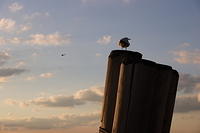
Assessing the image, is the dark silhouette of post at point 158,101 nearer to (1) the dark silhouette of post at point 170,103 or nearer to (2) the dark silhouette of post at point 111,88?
(2) the dark silhouette of post at point 111,88

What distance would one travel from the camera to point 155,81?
19.5ft

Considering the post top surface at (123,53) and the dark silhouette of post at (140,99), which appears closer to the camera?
→ the dark silhouette of post at (140,99)

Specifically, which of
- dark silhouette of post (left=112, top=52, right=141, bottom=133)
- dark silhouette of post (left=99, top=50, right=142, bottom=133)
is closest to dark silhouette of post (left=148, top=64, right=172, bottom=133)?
dark silhouette of post (left=112, top=52, right=141, bottom=133)

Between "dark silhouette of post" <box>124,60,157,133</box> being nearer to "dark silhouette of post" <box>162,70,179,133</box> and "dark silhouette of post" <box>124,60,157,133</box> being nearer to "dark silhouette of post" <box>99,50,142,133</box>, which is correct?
"dark silhouette of post" <box>99,50,142,133</box>

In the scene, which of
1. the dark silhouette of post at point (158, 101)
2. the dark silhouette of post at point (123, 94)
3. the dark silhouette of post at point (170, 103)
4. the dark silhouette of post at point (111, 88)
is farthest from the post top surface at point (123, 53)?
the dark silhouette of post at point (170, 103)

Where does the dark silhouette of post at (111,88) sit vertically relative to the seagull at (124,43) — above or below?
below

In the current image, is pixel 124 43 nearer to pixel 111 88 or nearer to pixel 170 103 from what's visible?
pixel 170 103

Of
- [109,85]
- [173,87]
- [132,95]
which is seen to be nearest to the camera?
[132,95]

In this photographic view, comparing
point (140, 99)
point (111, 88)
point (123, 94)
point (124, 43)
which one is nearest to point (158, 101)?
point (140, 99)

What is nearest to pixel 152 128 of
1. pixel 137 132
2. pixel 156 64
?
pixel 137 132

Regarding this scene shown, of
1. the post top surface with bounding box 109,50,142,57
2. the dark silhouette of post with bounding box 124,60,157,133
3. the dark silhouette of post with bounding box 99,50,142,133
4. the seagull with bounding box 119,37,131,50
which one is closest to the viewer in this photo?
the dark silhouette of post with bounding box 124,60,157,133

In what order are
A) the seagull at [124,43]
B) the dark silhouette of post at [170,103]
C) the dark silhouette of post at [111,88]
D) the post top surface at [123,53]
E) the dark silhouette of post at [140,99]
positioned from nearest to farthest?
the dark silhouette of post at [140,99] < the post top surface at [123,53] < the dark silhouette of post at [111,88] < the dark silhouette of post at [170,103] < the seagull at [124,43]

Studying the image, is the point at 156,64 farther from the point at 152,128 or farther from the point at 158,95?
the point at 152,128

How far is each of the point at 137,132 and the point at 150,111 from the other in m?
0.39
